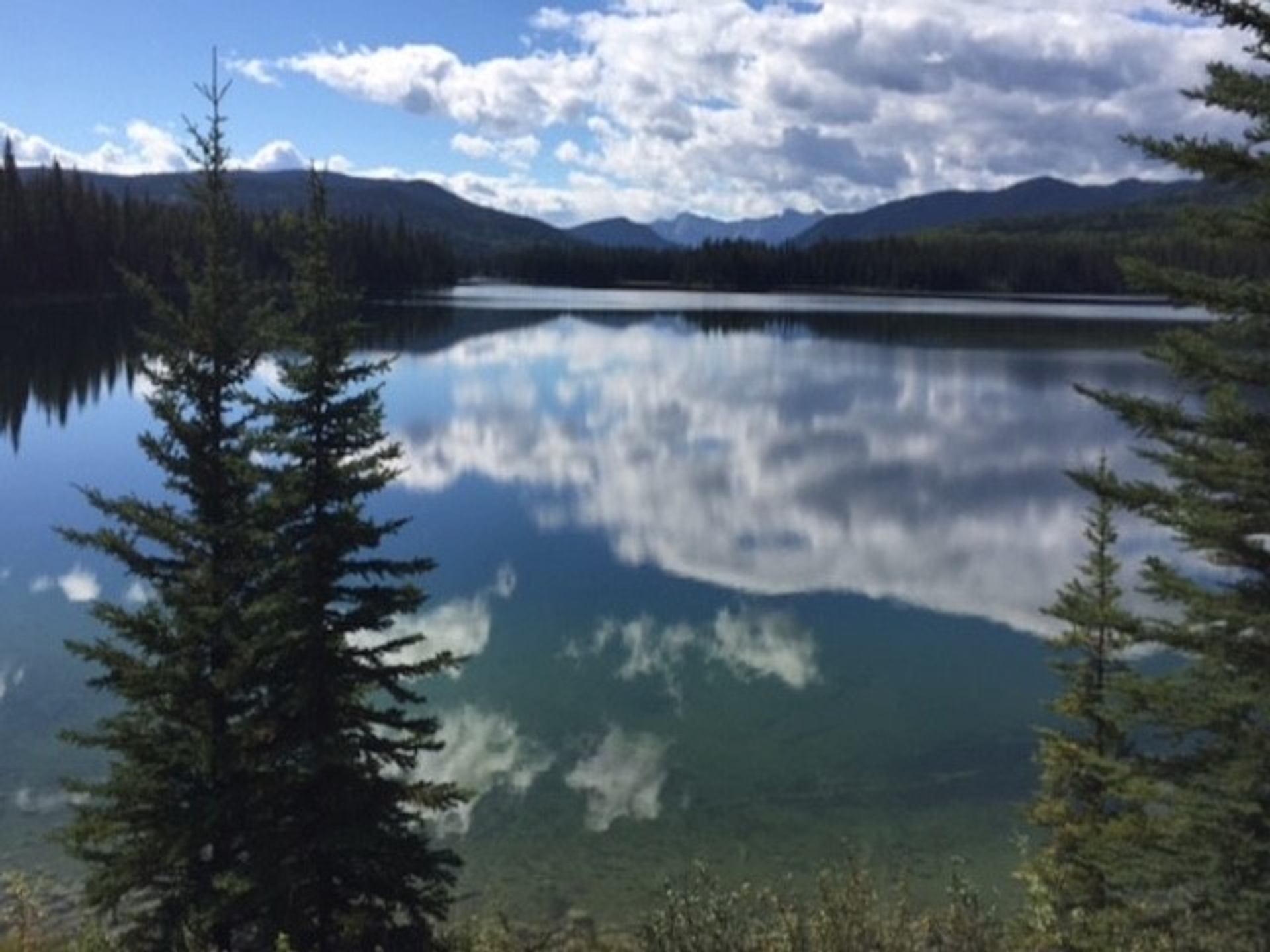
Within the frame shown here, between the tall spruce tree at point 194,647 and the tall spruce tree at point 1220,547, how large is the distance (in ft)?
35.8

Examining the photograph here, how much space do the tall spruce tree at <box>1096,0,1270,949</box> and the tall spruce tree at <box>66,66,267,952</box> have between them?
10922mm

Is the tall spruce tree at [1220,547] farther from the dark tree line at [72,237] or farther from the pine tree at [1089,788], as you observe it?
the dark tree line at [72,237]

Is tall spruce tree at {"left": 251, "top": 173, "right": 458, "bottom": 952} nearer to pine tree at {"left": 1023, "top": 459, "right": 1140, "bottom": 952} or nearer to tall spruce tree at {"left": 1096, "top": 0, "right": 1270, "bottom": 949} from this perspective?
Answer: pine tree at {"left": 1023, "top": 459, "right": 1140, "bottom": 952}

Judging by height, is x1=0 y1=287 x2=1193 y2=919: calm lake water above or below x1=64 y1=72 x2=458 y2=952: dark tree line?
below

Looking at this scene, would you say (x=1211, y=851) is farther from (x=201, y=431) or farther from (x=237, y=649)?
(x=201, y=431)

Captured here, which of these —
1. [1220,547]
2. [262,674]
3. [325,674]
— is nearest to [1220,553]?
[1220,547]

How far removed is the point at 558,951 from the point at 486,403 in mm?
59767

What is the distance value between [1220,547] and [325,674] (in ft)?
35.4

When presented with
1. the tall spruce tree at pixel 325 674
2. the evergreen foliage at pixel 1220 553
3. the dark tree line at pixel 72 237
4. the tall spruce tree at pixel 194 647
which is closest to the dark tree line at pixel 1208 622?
the evergreen foliage at pixel 1220 553

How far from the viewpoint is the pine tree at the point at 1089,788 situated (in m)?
13.7

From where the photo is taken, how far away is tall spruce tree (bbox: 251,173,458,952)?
14.1 metres

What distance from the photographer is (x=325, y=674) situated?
14.4m

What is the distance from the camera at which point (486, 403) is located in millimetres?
74312

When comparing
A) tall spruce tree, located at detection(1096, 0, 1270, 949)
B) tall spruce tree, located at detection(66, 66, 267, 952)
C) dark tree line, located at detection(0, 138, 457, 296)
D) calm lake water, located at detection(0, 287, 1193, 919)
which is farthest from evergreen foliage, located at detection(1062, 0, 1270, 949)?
dark tree line, located at detection(0, 138, 457, 296)
